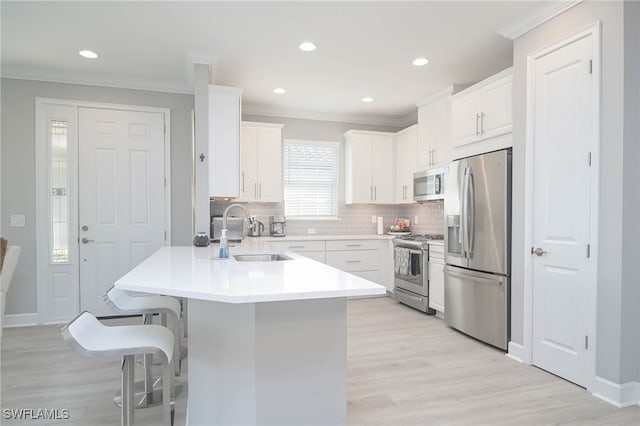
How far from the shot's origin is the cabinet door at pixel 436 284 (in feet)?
14.0

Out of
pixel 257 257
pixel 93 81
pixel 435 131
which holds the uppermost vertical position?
pixel 93 81

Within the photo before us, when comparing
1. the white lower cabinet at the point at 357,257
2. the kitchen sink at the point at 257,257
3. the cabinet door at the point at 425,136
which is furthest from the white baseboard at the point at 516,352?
the cabinet door at the point at 425,136

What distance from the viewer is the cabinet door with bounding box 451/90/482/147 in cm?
362

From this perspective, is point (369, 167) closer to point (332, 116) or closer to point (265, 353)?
point (332, 116)

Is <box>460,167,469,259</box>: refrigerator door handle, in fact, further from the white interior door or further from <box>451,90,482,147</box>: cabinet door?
the white interior door

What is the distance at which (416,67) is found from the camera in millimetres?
3914

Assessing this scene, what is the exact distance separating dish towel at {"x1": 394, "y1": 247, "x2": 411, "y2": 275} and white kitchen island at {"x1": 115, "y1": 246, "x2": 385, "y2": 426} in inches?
123

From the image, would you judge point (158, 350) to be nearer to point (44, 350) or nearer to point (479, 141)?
point (44, 350)

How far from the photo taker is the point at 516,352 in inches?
122

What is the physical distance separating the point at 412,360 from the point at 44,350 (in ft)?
10.6

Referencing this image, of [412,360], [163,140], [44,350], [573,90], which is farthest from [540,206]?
[44,350]

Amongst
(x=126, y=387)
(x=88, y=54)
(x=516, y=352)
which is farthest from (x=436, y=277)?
(x=88, y=54)

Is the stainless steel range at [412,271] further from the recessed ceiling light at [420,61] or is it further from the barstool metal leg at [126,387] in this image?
the barstool metal leg at [126,387]

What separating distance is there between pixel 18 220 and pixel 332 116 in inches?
165
